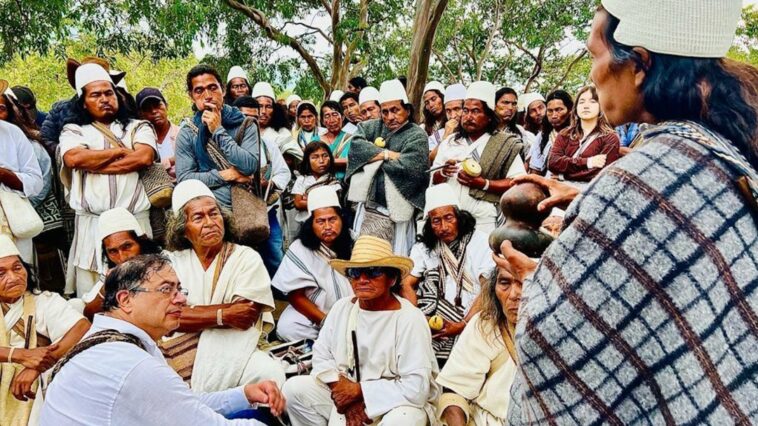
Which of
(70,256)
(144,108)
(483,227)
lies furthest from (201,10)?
(483,227)

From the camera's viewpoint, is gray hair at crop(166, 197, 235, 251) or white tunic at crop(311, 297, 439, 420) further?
gray hair at crop(166, 197, 235, 251)

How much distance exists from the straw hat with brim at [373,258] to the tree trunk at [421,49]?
539 centimetres

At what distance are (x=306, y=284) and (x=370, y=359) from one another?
1136 millimetres

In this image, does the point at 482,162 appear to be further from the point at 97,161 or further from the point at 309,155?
the point at 97,161

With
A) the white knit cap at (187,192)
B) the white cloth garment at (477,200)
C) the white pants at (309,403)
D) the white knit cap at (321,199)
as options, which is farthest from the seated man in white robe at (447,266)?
the white knit cap at (187,192)

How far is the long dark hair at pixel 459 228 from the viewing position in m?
4.71

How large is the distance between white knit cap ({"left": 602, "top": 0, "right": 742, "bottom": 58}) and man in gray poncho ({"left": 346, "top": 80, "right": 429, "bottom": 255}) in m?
4.10

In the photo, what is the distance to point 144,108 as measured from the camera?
226 inches

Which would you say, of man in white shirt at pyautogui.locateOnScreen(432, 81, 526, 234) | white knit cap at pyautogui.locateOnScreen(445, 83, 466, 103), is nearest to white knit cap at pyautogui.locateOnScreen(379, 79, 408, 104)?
man in white shirt at pyautogui.locateOnScreen(432, 81, 526, 234)

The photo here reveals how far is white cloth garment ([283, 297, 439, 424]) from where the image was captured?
12.2ft

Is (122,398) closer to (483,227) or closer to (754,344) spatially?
(754,344)

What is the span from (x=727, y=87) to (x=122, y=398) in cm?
226

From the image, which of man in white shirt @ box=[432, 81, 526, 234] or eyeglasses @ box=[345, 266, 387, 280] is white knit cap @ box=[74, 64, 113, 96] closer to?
eyeglasses @ box=[345, 266, 387, 280]

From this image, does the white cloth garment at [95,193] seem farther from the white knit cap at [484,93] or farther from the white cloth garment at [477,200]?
the white knit cap at [484,93]
